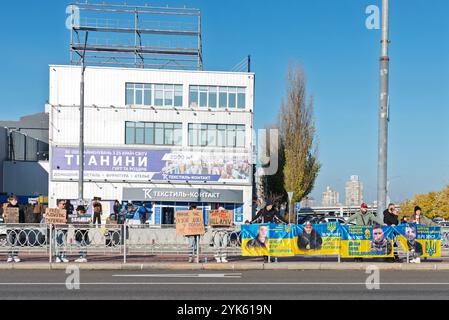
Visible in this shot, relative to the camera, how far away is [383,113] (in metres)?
17.3

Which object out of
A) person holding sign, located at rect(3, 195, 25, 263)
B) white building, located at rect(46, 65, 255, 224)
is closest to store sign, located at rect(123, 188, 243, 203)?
white building, located at rect(46, 65, 255, 224)

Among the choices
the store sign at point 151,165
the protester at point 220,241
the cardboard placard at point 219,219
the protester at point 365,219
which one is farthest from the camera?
the store sign at point 151,165

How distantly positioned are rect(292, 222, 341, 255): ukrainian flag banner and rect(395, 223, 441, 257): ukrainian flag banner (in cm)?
191

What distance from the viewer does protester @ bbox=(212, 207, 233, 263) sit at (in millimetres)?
17203

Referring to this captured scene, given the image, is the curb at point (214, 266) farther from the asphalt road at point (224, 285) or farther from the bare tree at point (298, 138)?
the bare tree at point (298, 138)

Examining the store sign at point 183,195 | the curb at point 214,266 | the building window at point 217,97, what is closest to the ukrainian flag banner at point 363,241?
the curb at point 214,266

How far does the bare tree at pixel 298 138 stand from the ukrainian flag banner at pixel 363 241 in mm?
37717

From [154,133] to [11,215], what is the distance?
26.3 meters

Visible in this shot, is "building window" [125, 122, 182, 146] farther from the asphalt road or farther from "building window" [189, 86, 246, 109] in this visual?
the asphalt road

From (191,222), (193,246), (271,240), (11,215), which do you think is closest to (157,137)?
(11,215)

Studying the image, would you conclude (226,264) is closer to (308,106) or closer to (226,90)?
(226,90)

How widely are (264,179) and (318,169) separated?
617cm

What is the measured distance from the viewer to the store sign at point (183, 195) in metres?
43.0
